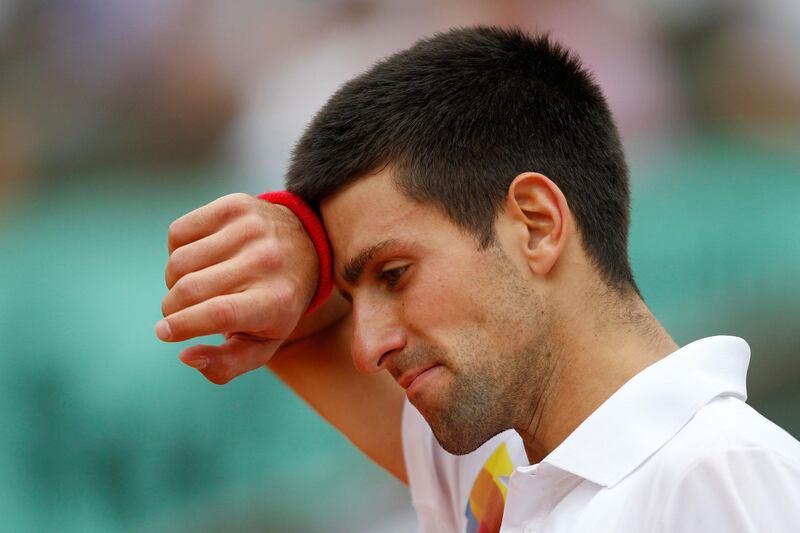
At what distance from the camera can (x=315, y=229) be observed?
143 cm

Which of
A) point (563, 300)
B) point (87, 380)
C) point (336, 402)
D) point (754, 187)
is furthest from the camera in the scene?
point (754, 187)

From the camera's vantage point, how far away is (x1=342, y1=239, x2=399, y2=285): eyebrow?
1319mm

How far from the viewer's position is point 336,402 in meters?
1.74

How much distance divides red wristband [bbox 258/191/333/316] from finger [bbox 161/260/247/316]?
161mm

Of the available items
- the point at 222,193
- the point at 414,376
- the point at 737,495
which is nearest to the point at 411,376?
the point at 414,376

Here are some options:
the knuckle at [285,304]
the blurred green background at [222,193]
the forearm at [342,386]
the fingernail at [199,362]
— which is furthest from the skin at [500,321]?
the blurred green background at [222,193]

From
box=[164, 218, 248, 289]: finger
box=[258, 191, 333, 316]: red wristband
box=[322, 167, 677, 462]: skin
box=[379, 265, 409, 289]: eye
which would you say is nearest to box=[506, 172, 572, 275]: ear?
box=[322, 167, 677, 462]: skin

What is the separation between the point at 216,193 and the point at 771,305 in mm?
1691

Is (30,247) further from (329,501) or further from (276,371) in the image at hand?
(276,371)

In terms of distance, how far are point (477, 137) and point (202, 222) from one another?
1.34ft

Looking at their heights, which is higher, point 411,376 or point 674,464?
point 411,376

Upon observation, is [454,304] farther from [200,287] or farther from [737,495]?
[737,495]

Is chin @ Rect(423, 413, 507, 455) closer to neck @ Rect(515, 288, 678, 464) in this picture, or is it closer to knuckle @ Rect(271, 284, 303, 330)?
neck @ Rect(515, 288, 678, 464)

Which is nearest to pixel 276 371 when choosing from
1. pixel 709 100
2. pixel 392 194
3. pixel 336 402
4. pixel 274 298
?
pixel 336 402
